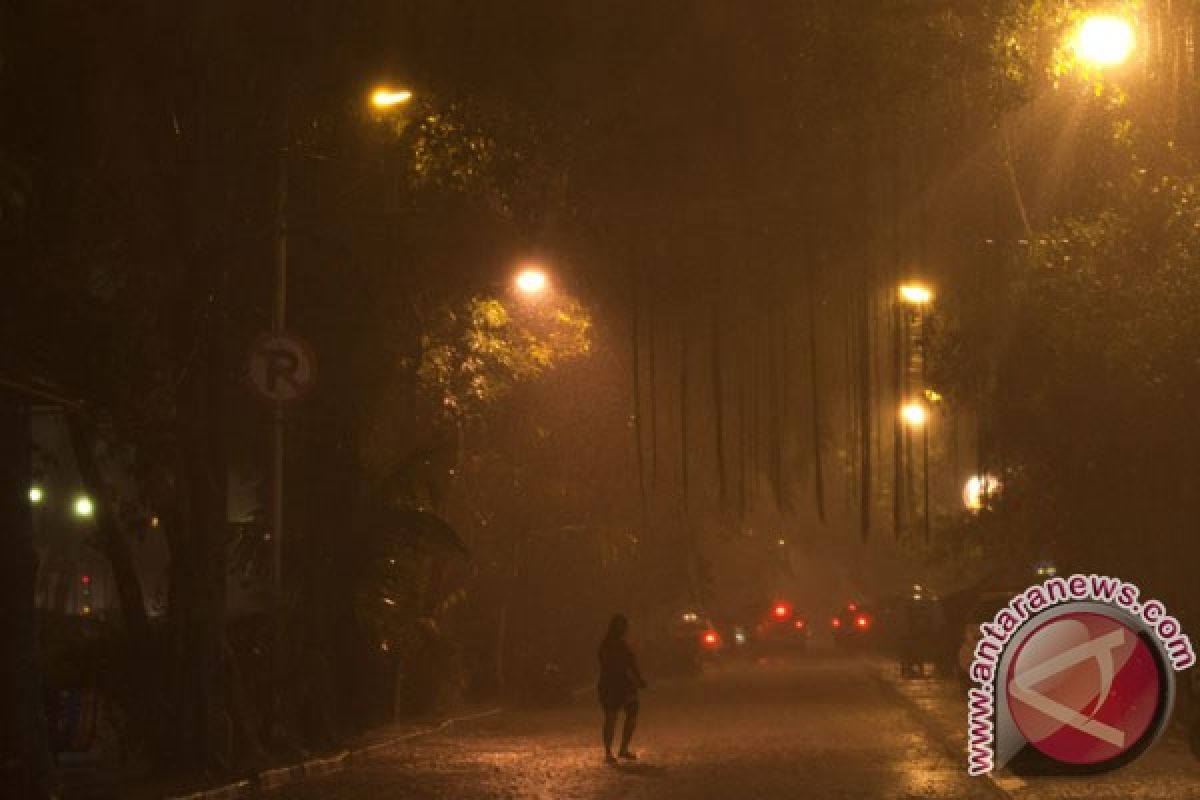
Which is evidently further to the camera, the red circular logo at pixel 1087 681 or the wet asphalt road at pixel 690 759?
the wet asphalt road at pixel 690 759

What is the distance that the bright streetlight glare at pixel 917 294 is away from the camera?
1203 inches

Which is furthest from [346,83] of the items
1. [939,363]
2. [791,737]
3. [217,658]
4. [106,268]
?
[939,363]

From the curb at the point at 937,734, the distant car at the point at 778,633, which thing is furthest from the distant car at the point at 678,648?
the distant car at the point at 778,633

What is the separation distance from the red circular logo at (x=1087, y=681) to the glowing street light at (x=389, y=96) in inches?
391

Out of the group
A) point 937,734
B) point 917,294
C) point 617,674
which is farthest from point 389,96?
point 917,294

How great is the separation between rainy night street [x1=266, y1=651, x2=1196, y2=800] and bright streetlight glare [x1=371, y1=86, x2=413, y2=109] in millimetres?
7252

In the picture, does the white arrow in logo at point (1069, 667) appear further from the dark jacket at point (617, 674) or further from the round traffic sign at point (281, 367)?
the round traffic sign at point (281, 367)

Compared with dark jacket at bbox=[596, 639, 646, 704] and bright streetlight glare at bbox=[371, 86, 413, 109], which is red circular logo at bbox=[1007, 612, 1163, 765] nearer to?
dark jacket at bbox=[596, 639, 646, 704]

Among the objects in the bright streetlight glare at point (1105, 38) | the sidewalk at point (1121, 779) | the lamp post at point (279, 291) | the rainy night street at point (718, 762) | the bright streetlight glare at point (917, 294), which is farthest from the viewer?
the bright streetlight glare at point (917, 294)

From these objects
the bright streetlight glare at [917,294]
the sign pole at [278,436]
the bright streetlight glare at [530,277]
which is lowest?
the sign pole at [278,436]

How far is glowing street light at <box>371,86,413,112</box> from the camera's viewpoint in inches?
790

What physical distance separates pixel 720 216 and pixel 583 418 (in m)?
9.34

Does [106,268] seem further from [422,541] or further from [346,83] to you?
[422,541]

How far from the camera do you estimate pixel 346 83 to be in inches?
760
